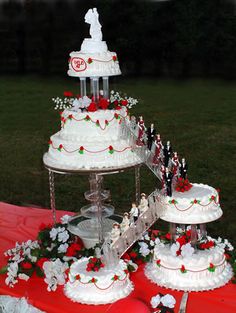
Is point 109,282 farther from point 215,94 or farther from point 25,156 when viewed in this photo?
point 215,94

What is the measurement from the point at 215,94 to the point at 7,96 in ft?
37.6

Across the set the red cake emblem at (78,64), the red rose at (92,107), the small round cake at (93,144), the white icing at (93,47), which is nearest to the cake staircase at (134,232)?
the small round cake at (93,144)

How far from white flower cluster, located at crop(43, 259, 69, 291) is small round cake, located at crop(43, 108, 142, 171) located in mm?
1284

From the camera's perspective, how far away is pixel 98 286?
6008mm

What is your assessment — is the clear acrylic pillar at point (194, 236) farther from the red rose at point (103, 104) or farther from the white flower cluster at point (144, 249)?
the red rose at point (103, 104)

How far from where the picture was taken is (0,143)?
19281 millimetres

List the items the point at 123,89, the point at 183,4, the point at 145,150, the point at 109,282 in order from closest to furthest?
the point at 109,282 < the point at 145,150 < the point at 123,89 < the point at 183,4

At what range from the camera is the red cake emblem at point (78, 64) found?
6887mm

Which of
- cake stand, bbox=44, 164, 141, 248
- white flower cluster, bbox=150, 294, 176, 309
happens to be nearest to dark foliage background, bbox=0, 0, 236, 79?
cake stand, bbox=44, 164, 141, 248

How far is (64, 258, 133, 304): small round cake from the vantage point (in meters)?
6.00

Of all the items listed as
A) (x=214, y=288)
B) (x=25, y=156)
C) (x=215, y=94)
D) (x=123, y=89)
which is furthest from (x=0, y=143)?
(x=214, y=288)

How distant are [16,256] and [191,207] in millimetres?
2674

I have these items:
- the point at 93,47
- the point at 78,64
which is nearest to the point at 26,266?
the point at 78,64

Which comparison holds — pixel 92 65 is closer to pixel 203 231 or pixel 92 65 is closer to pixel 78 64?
pixel 78 64
